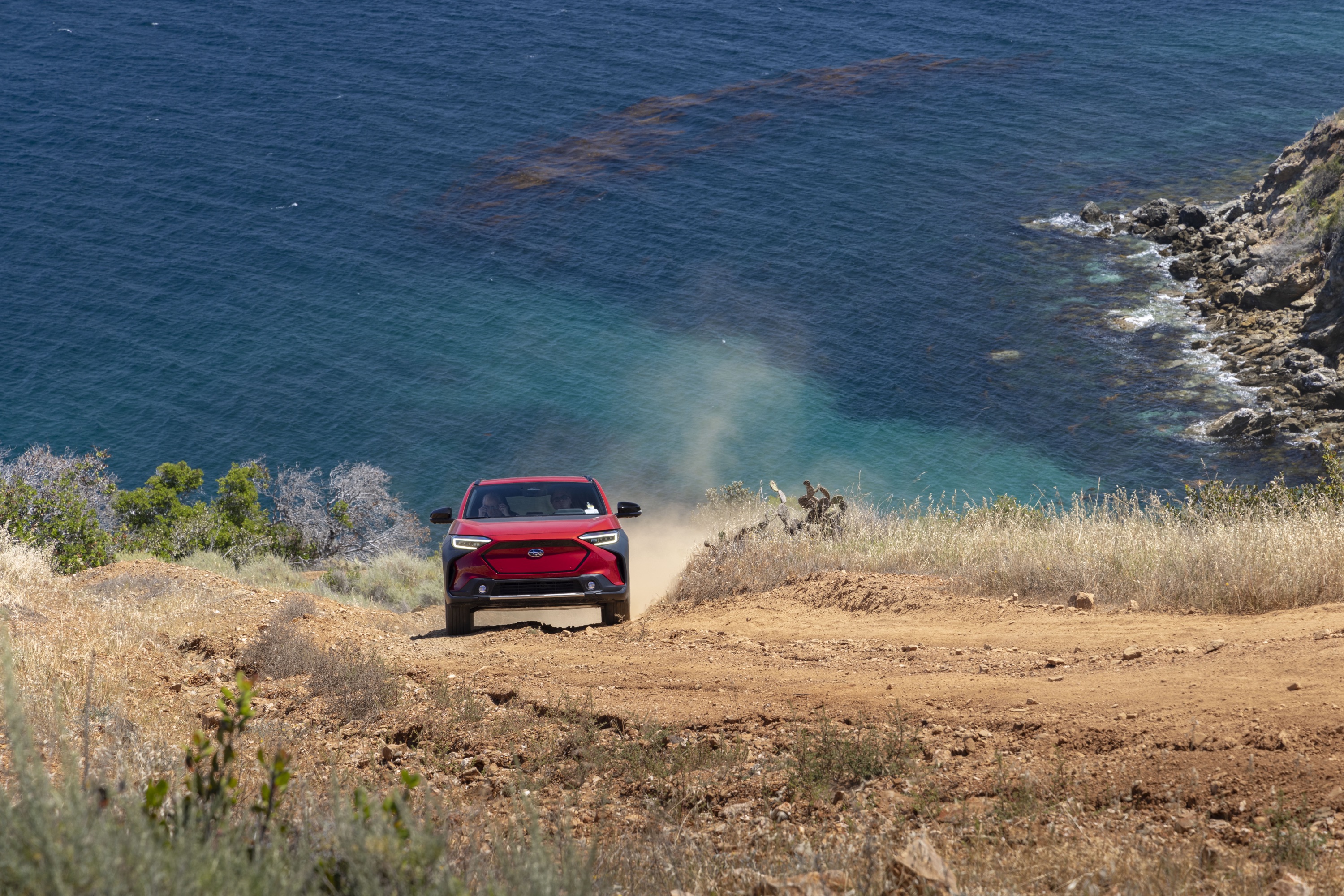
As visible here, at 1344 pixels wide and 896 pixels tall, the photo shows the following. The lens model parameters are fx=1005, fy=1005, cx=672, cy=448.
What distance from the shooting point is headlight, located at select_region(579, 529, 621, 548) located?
10.7m

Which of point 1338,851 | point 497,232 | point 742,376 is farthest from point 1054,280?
point 1338,851

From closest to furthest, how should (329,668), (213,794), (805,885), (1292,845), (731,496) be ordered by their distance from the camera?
(213,794), (805,885), (1292,845), (329,668), (731,496)

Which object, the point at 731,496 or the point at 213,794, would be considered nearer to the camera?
the point at 213,794

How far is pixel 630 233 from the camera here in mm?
59406

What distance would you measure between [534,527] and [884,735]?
5.25 metres

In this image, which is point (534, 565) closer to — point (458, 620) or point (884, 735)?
point (458, 620)

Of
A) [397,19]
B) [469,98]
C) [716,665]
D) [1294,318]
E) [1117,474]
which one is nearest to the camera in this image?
Result: [716,665]

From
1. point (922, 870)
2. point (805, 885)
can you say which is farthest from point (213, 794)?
point (922, 870)

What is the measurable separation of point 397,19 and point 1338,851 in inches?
4011

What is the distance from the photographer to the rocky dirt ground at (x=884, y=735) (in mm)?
4898

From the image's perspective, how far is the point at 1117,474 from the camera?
113 ft

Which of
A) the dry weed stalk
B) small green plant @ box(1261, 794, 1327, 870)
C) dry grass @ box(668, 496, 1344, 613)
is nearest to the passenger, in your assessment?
dry grass @ box(668, 496, 1344, 613)

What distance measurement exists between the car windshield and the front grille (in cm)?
105

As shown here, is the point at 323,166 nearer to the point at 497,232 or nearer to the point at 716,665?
the point at 497,232
